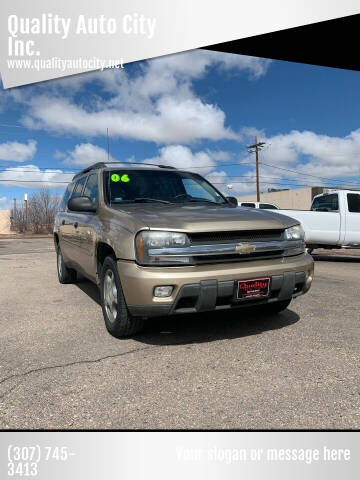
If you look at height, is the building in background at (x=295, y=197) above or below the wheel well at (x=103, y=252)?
above

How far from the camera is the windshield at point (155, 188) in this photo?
3984mm

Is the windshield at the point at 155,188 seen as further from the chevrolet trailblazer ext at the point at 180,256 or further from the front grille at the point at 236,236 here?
the front grille at the point at 236,236

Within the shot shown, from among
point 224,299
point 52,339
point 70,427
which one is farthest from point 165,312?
point 52,339

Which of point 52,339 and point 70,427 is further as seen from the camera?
point 52,339

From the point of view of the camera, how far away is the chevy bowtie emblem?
308 cm

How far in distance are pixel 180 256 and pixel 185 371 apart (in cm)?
89

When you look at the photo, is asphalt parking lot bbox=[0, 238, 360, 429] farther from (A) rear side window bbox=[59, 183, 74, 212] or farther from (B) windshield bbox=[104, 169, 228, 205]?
(A) rear side window bbox=[59, 183, 74, 212]

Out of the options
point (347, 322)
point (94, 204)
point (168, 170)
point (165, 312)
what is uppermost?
point (168, 170)

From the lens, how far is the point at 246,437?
1908mm

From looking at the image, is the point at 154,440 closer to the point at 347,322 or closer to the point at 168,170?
the point at 347,322

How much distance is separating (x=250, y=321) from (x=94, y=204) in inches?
85.1

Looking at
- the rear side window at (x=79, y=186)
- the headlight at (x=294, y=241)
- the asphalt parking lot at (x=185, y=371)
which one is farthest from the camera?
the rear side window at (x=79, y=186)

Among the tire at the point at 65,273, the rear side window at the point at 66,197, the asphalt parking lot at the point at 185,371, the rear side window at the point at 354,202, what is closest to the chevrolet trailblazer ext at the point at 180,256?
the asphalt parking lot at the point at 185,371

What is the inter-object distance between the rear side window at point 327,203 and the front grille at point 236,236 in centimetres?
808
